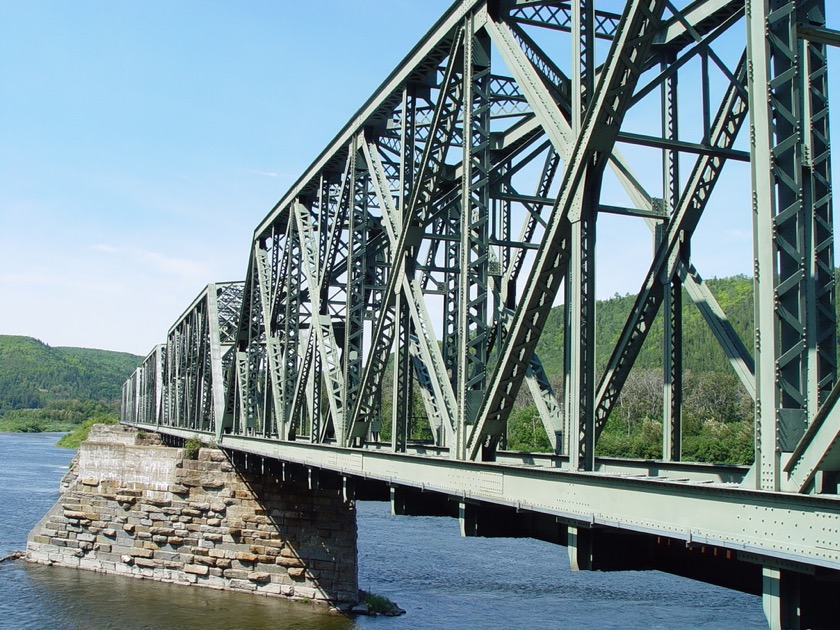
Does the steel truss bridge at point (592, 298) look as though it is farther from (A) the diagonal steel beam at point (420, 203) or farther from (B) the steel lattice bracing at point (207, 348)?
(B) the steel lattice bracing at point (207, 348)

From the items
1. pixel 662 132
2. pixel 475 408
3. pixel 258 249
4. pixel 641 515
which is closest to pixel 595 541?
pixel 641 515

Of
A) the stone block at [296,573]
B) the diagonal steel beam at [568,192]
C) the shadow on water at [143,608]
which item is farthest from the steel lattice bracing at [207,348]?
the diagonal steel beam at [568,192]

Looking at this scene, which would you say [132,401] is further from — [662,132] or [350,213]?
[662,132]

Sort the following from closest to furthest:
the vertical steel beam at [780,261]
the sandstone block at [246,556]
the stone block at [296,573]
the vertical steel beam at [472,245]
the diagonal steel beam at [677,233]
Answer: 1. the vertical steel beam at [780,261]
2. the diagonal steel beam at [677,233]
3. the vertical steel beam at [472,245]
4. the stone block at [296,573]
5. the sandstone block at [246,556]

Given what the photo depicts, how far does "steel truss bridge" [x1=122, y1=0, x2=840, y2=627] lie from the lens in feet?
26.0

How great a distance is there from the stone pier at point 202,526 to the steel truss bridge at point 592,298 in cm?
475

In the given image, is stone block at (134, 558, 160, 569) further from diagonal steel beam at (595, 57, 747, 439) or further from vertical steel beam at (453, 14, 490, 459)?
diagonal steel beam at (595, 57, 747, 439)

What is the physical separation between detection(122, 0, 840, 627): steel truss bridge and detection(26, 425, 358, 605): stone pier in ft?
15.6

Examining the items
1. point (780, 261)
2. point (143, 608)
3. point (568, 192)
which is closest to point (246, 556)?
point (143, 608)

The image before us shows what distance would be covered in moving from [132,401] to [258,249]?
120146 mm

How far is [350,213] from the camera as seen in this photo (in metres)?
24.0

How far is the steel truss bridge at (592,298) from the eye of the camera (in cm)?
792

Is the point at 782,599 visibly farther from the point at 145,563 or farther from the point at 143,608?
the point at 145,563

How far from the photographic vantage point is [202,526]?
104 feet
